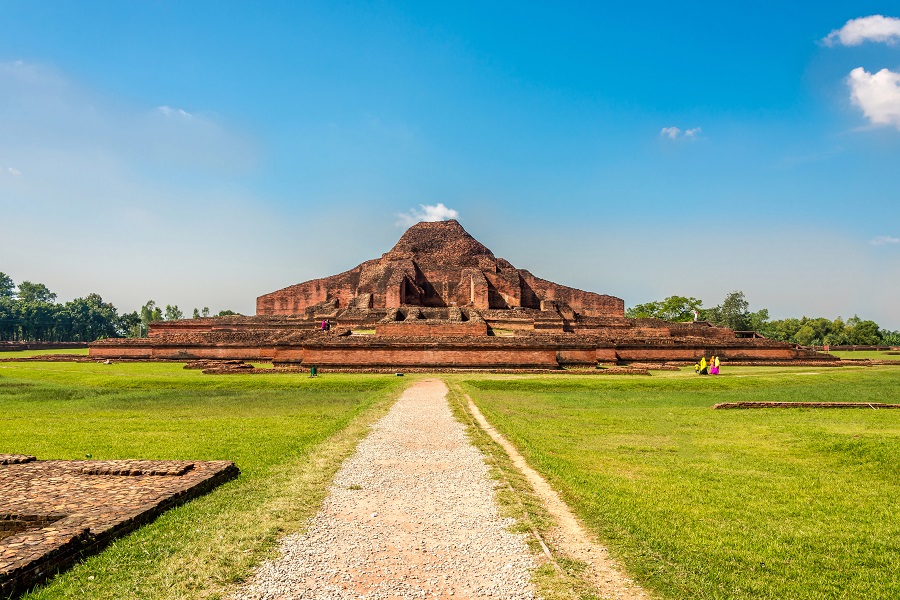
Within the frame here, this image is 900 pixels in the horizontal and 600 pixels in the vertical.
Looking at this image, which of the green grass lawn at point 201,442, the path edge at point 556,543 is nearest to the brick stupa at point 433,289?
the green grass lawn at point 201,442

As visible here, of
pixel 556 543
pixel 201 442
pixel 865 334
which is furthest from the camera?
pixel 865 334

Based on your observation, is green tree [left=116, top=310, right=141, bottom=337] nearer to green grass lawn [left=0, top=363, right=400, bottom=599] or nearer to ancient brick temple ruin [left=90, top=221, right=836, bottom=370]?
ancient brick temple ruin [left=90, top=221, right=836, bottom=370]

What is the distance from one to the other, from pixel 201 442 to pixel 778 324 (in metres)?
68.1

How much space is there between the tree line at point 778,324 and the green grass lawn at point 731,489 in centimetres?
4289

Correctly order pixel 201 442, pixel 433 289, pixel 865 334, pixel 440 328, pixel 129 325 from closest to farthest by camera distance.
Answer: pixel 201 442 → pixel 440 328 → pixel 433 289 → pixel 865 334 → pixel 129 325

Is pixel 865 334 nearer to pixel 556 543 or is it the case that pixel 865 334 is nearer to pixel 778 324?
pixel 778 324

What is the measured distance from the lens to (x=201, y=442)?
604cm

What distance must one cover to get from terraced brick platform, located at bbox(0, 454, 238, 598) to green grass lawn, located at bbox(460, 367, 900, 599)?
9.23ft

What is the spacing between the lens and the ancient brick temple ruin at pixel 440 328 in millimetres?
16750

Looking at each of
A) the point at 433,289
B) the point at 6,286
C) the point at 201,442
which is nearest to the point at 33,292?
the point at 6,286

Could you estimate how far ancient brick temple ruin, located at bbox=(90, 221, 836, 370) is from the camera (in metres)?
16.8

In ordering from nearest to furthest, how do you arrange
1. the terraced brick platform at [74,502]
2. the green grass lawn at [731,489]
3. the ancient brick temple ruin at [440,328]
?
the terraced brick platform at [74,502] < the green grass lawn at [731,489] < the ancient brick temple ruin at [440,328]

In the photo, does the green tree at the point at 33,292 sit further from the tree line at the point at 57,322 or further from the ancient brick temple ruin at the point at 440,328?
the ancient brick temple ruin at the point at 440,328

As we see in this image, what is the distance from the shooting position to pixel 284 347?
17.6 m
